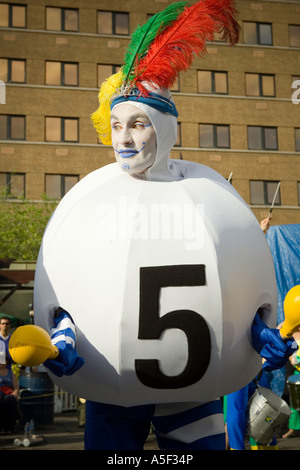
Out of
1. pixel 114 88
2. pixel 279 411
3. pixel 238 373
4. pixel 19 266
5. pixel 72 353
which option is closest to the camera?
pixel 72 353

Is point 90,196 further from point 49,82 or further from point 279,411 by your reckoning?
point 49,82

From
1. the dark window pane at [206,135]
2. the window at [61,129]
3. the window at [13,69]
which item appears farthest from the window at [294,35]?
the window at [13,69]

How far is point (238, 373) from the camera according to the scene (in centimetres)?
342

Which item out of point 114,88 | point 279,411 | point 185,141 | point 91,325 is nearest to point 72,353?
point 91,325

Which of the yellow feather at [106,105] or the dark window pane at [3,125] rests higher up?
the dark window pane at [3,125]

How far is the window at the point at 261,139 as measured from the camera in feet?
87.1

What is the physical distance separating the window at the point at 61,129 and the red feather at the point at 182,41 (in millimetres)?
21839

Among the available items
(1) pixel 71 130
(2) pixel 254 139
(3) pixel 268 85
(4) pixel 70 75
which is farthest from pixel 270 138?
(4) pixel 70 75

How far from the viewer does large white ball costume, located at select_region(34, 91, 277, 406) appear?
3.21 metres

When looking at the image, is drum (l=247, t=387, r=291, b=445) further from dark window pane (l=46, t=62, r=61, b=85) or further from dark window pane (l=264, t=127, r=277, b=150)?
dark window pane (l=264, t=127, r=277, b=150)

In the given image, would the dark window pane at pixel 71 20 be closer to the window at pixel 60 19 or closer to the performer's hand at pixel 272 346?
the window at pixel 60 19

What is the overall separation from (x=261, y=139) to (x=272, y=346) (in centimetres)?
2406

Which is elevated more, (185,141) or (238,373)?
(185,141)
